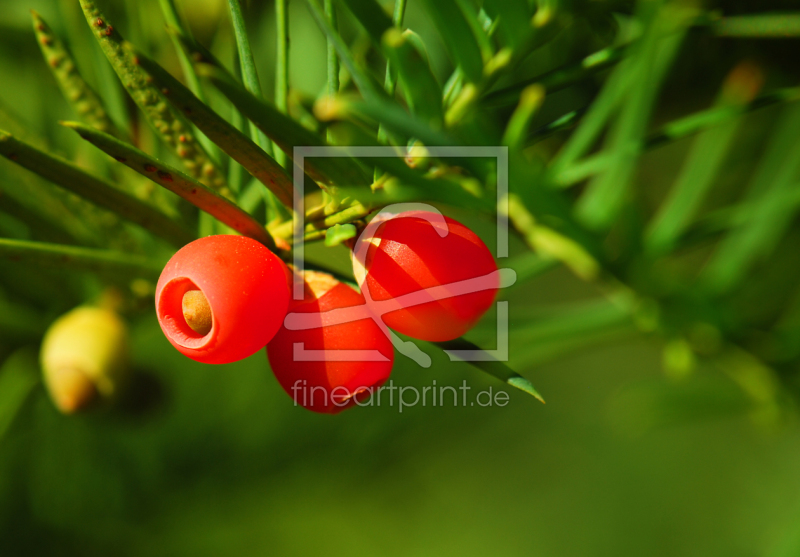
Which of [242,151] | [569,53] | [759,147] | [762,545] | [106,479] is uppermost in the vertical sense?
[569,53]

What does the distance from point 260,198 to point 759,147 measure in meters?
0.62

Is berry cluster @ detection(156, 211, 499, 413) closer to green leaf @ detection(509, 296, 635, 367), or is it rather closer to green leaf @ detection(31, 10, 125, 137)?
green leaf @ detection(31, 10, 125, 137)

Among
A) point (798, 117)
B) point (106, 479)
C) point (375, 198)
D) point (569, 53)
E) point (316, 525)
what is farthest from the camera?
point (316, 525)

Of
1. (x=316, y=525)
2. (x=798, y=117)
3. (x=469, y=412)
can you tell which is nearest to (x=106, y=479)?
(x=316, y=525)

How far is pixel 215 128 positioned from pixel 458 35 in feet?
0.42

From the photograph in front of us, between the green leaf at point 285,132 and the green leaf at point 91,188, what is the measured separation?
0.07 meters

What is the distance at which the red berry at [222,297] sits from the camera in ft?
0.84

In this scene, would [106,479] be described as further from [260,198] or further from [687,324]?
[687,324]

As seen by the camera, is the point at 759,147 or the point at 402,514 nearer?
the point at 759,147

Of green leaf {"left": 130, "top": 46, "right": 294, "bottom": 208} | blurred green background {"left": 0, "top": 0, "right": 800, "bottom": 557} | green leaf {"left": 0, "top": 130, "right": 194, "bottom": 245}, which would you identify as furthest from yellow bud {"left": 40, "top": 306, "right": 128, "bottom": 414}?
green leaf {"left": 130, "top": 46, "right": 294, "bottom": 208}

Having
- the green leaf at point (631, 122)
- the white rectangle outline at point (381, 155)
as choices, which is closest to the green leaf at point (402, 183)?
the white rectangle outline at point (381, 155)

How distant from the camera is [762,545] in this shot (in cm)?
101

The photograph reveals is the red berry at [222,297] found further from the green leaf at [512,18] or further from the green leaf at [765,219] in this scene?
the green leaf at [765,219]

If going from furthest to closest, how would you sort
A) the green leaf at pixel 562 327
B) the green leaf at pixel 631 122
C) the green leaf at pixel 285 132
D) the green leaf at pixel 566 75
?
the green leaf at pixel 562 327
the green leaf at pixel 631 122
the green leaf at pixel 566 75
the green leaf at pixel 285 132
